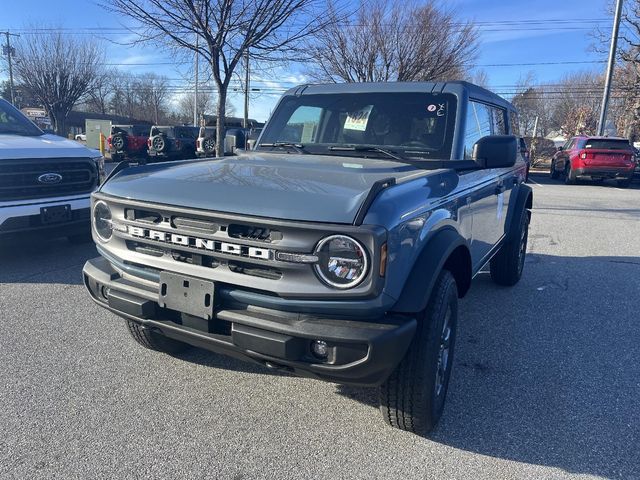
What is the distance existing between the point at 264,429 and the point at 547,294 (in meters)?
3.68

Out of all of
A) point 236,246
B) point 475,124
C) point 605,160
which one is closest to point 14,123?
point 236,246

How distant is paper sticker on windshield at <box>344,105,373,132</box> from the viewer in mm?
3664

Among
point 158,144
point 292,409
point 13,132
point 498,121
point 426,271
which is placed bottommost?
point 292,409

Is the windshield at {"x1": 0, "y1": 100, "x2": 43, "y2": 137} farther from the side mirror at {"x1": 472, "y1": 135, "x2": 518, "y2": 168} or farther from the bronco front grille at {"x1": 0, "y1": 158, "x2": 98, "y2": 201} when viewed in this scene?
the side mirror at {"x1": 472, "y1": 135, "x2": 518, "y2": 168}

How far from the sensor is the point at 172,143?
20.8 meters

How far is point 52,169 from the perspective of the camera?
17.4ft

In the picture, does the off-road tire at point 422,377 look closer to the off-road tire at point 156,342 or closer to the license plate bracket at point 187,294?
the license plate bracket at point 187,294

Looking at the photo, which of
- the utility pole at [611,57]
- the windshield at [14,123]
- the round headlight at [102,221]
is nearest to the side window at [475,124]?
the round headlight at [102,221]

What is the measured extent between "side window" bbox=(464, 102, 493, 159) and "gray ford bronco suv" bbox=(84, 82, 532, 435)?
0.22m

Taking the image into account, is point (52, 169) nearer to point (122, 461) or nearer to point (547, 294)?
point (122, 461)

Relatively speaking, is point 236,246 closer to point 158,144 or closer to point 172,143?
point 158,144

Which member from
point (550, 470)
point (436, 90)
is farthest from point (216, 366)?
point (436, 90)

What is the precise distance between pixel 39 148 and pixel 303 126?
313cm

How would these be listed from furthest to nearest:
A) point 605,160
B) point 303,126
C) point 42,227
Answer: point 605,160
point 42,227
point 303,126
